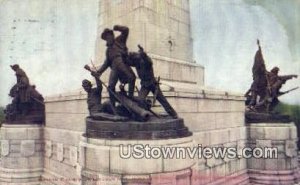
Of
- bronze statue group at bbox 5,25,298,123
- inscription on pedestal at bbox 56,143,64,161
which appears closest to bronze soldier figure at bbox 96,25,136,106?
bronze statue group at bbox 5,25,298,123

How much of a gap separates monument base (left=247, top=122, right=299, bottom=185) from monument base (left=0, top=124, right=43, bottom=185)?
7.04 metres

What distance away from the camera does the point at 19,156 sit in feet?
36.2

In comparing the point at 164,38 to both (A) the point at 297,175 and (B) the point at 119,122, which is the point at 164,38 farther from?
(A) the point at 297,175

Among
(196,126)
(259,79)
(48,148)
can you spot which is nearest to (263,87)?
(259,79)

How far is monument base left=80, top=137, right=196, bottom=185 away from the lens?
5133 mm

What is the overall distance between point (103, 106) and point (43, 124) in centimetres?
593

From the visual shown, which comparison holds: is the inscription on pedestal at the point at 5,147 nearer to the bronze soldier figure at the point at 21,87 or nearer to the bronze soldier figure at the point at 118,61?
the bronze soldier figure at the point at 21,87

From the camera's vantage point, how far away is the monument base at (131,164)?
5.13 metres

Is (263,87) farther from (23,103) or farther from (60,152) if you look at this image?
(23,103)

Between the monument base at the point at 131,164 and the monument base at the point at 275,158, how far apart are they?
5111 mm

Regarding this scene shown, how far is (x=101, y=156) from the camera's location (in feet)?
17.4

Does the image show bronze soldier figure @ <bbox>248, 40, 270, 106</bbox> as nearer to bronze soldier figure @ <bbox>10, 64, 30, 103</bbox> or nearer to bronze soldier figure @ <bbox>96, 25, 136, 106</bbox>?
bronze soldier figure @ <bbox>96, 25, 136, 106</bbox>

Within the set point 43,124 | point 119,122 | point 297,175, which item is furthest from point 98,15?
point 297,175

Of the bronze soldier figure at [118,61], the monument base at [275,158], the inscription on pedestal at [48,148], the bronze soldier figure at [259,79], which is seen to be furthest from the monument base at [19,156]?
the bronze soldier figure at [259,79]
